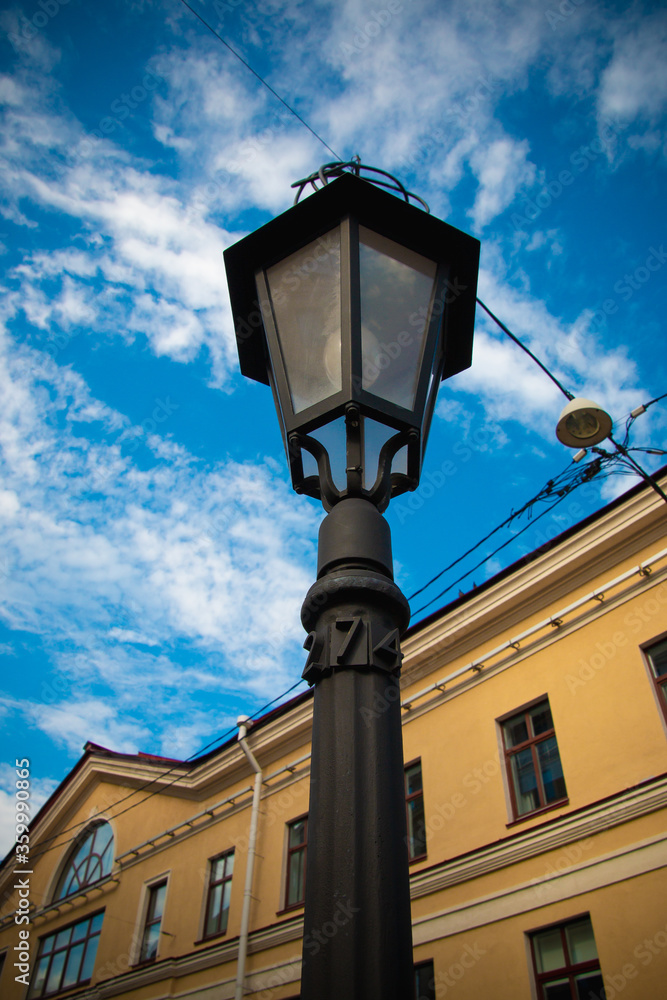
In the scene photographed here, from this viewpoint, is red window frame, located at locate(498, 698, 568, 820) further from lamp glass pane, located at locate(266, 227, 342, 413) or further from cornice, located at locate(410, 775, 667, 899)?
lamp glass pane, located at locate(266, 227, 342, 413)

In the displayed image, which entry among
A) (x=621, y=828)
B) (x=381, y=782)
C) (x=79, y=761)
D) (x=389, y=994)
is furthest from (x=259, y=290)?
(x=79, y=761)

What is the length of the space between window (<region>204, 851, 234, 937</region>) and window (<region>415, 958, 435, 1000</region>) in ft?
16.4

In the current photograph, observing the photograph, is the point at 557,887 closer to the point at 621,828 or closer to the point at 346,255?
the point at 621,828

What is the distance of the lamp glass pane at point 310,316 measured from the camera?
2297 millimetres

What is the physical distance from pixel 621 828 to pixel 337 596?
8.04m

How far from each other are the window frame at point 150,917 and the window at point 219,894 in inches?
52.3

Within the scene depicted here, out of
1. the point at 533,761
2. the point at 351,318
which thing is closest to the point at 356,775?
the point at 351,318

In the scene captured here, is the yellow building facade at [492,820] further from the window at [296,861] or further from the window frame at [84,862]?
the window frame at [84,862]

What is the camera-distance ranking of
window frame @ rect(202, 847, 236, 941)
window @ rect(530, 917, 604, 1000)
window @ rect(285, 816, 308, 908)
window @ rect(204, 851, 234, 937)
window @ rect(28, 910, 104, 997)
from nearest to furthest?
window @ rect(530, 917, 604, 1000), window @ rect(285, 816, 308, 908), window frame @ rect(202, 847, 236, 941), window @ rect(204, 851, 234, 937), window @ rect(28, 910, 104, 997)

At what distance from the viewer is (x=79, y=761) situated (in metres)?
20.3

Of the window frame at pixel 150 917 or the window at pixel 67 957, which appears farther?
the window at pixel 67 957

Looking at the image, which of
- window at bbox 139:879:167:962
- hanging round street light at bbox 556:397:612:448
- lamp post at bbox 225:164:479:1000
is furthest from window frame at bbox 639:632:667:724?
window at bbox 139:879:167:962

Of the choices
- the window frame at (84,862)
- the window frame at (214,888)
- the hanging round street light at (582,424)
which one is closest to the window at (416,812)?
the window frame at (214,888)

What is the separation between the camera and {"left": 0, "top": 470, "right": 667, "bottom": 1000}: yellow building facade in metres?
8.32
